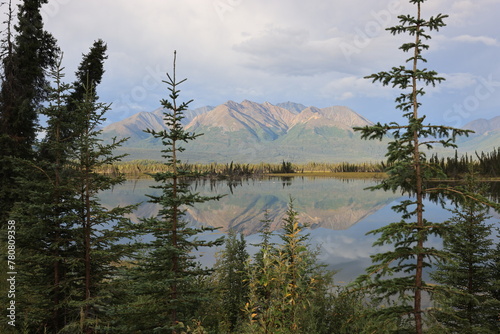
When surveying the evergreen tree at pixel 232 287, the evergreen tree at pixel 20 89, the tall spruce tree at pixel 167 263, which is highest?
the evergreen tree at pixel 20 89

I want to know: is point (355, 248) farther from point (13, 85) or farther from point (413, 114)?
point (13, 85)

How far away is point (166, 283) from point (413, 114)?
25.7 ft

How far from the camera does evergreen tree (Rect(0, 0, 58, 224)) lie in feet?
66.0

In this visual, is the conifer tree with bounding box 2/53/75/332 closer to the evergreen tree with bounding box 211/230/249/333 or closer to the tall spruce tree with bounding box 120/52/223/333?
the tall spruce tree with bounding box 120/52/223/333

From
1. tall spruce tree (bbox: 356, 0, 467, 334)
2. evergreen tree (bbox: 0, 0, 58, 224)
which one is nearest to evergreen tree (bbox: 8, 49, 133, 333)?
tall spruce tree (bbox: 356, 0, 467, 334)

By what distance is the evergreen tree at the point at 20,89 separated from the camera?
66.0ft

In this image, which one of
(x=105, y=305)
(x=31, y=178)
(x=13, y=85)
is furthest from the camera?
(x=13, y=85)

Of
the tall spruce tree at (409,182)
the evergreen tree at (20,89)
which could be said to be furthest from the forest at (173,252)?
the evergreen tree at (20,89)

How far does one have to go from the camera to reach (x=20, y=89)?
2136 cm

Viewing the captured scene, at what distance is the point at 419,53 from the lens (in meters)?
7.52

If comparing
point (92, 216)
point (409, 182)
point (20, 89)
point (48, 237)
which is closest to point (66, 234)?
point (48, 237)

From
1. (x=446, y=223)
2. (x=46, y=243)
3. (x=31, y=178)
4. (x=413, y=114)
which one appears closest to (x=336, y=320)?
(x=446, y=223)

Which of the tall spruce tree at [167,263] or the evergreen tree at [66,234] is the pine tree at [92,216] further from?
the tall spruce tree at [167,263]

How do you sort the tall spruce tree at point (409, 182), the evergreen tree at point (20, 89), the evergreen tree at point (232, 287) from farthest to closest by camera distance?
the evergreen tree at point (20, 89) < the evergreen tree at point (232, 287) < the tall spruce tree at point (409, 182)
